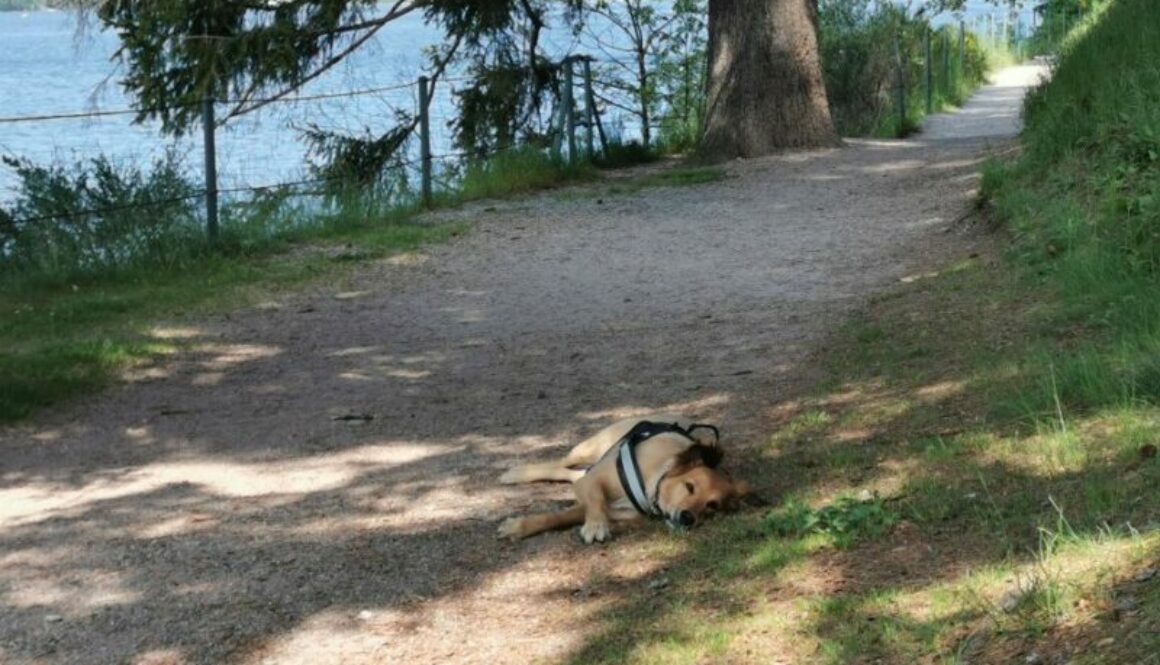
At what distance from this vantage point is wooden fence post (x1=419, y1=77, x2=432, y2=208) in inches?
639

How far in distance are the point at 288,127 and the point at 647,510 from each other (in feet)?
44.5

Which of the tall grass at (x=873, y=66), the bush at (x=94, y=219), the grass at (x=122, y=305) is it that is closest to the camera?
the grass at (x=122, y=305)

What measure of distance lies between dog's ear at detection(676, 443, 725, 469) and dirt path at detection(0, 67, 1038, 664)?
30 cm

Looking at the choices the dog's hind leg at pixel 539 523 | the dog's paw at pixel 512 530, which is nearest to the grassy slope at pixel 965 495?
the dog's hind leg at pixel 539 523

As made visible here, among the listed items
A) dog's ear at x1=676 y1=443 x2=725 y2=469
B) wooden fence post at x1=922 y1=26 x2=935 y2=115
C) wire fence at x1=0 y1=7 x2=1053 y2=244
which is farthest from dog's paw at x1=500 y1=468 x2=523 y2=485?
wooden fence post at x1=922 y1=26 x2=935 y2=115

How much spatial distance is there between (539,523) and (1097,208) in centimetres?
481

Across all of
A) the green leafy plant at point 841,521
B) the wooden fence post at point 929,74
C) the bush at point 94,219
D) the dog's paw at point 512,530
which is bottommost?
the dog's paw at point 512,530

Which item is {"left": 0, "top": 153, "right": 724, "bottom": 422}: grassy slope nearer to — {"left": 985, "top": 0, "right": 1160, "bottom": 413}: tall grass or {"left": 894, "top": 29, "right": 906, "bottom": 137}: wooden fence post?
{"left": 985, "top": 0, "right": 1160, "bottom": 413}: tall grass

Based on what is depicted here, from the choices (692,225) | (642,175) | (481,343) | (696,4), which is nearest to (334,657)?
(481,343)

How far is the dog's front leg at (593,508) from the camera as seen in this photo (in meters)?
5.93

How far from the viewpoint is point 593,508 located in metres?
6.05

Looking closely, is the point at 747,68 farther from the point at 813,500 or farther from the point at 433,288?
the point at 813,500

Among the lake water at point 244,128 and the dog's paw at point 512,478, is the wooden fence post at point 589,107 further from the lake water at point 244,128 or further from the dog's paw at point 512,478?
the dog's paw at point 512,478

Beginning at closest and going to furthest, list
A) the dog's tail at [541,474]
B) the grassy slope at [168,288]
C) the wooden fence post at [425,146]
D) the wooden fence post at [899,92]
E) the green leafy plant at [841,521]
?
the green leafy plant at [841,521] → the dog's tail at [541,474] → the grassy slope at [168,288] → the wooden fence post at [425,146] → the wooden fence post at [899,92]
